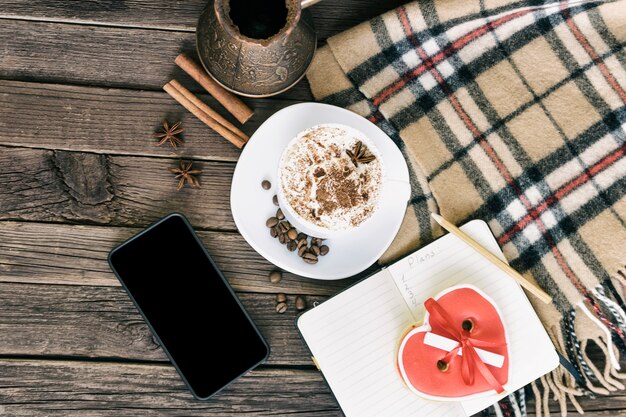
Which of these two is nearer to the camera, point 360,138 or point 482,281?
point 360,138

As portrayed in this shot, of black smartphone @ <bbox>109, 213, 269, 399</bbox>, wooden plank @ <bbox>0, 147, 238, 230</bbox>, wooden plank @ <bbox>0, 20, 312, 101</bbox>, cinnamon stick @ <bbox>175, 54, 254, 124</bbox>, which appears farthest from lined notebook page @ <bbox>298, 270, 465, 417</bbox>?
wooden plank @ <bbox>0, 20, 312, 101</bbox>

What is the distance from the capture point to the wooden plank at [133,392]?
1.03 meters

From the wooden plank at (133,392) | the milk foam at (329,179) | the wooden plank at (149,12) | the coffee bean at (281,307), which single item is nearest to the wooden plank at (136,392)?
the wooden plank at (133,392)

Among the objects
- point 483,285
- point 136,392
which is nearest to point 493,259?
point 483,285

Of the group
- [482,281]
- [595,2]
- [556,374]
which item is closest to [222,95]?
[482,281]

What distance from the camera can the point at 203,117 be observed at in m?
1.02

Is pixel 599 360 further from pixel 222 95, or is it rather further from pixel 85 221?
pixel 85 221

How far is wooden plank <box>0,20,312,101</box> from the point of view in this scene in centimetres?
103

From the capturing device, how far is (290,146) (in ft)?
2.96

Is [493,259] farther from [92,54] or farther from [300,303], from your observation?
[92,54]

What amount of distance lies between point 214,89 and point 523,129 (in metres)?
0.57

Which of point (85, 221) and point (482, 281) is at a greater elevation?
point (482, 281)

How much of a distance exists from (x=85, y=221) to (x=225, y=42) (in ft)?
1.42

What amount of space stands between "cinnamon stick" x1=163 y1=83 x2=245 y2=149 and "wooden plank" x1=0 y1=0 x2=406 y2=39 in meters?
0.13
